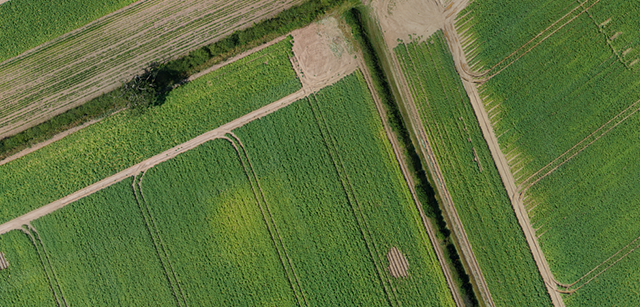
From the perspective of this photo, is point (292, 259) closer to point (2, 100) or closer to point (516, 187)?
point (516, 187)

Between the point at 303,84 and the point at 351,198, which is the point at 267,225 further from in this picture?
the point at 303,84

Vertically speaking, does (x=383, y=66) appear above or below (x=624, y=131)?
above

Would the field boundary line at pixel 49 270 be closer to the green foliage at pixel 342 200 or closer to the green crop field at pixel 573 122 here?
the green foliage at pixel 342 200

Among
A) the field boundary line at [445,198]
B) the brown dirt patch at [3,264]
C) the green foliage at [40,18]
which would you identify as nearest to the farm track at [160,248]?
the brown dirt patch at [3,264]

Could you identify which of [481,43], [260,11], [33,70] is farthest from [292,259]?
[33,70]

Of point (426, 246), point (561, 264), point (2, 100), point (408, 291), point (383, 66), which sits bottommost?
point (561, 264)

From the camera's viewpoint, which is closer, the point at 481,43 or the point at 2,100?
the point at 481,43

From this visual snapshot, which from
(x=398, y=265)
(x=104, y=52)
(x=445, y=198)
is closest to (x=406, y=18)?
(x=445, y=198)
